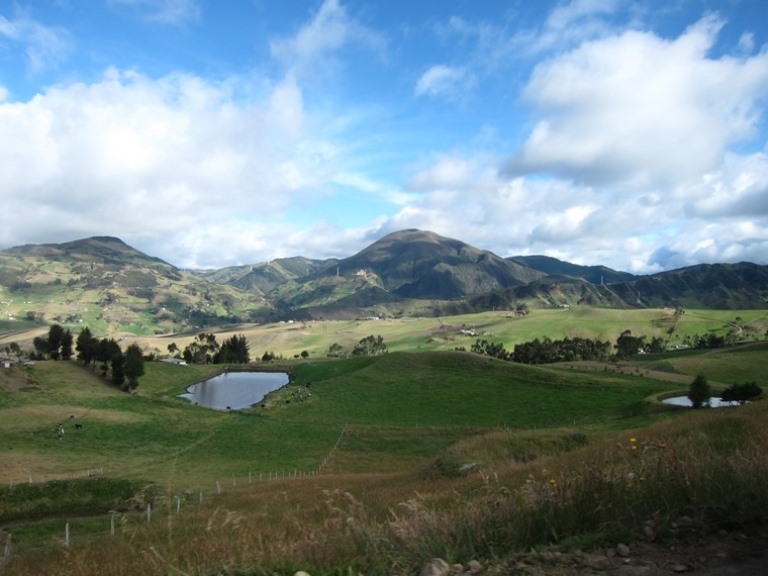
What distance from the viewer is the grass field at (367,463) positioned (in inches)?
290

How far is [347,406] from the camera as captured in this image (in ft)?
306

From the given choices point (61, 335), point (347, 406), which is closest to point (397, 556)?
point (347, 406)

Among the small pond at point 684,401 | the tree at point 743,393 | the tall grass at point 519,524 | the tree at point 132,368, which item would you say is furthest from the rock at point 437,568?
the tree at point 132,368

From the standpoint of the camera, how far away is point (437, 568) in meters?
6.04

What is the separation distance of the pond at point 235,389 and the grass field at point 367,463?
554 centimetres

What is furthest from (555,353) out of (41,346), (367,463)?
(41,346)

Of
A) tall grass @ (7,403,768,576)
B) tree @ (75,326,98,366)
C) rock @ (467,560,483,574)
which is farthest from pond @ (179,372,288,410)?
rock @ (467,560,483,574)

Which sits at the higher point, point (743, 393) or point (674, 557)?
point (674, 557)

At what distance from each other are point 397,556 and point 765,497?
5389 millimetres

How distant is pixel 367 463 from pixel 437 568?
53.9 m

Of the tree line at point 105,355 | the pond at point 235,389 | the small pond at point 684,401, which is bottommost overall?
the pond at point 235,389

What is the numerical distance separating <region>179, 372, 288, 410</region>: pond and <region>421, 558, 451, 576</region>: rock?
104 metres

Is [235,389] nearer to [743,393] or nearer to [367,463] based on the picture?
[367,463]

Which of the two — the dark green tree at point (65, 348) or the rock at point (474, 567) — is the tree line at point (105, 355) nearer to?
the dark green tree at point (65, 348)
